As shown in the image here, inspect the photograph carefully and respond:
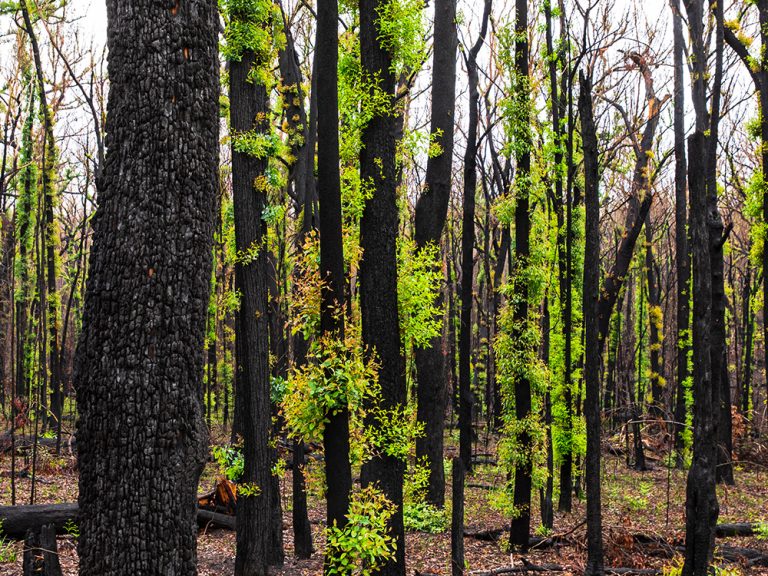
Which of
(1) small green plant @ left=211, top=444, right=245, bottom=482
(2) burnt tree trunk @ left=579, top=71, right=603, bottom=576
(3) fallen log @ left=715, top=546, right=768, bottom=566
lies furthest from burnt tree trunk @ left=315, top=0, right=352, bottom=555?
(3) fallen log @ left=715, top=546, right=768, bottom=566

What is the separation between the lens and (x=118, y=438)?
4152 mm

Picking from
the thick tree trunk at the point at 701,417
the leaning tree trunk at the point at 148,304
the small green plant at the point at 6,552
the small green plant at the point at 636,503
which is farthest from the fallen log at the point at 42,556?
the small green plant at the point at 636,503

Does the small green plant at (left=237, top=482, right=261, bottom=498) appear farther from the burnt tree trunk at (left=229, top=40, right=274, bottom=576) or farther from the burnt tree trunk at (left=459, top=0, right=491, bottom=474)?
the burnt tree trunk at (left=459, top=0, right=491, bottom=474)

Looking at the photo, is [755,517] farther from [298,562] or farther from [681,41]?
[681,41]

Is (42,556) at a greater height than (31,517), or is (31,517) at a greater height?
(42,556)

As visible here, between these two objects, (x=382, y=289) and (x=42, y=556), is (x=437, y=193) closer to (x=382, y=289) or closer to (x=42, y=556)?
(x=382, y=289)

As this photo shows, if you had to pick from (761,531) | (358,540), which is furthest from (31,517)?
(761,531)

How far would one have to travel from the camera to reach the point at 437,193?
513 inches

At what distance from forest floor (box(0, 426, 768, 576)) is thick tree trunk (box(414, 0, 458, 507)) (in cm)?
173

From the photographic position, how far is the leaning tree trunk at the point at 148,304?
4.14 meters

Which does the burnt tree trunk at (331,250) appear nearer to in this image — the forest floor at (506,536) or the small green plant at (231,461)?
the small green plant at (231,461)

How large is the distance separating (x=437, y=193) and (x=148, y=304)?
9.40 meters

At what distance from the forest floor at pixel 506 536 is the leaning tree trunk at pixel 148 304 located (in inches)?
242

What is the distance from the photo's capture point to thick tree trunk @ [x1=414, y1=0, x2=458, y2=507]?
12.9 m
